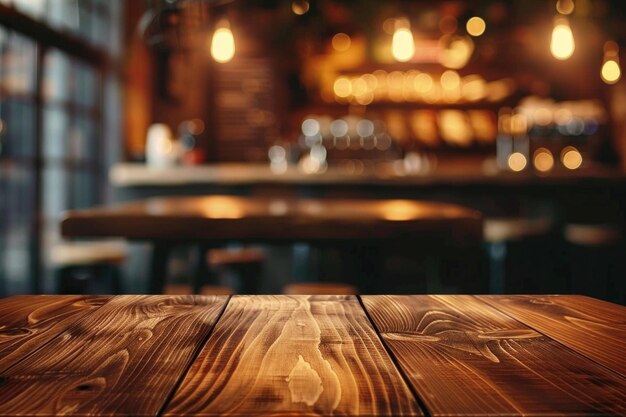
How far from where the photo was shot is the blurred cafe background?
3607mm

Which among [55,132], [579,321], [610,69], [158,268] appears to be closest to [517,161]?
[610,69]

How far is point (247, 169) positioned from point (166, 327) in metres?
3.90

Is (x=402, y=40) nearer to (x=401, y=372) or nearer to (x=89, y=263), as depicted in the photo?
(x=89, y=263)

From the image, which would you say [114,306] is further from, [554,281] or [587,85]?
[587,85]

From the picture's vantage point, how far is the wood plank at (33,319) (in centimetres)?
83

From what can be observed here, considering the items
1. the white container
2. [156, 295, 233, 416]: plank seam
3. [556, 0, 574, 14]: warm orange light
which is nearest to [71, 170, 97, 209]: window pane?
the white container

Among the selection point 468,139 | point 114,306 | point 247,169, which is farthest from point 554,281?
point 114,306

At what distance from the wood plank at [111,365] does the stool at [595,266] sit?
3541mm

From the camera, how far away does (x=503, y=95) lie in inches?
273

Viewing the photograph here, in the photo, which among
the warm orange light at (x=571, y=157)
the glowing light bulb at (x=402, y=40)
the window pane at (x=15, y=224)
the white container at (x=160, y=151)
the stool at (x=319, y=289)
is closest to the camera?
the stool at (x=319, y=289)

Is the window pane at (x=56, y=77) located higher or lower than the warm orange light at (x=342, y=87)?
lower

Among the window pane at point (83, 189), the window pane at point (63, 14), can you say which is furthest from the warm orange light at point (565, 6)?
the window pane at point (83, 189)

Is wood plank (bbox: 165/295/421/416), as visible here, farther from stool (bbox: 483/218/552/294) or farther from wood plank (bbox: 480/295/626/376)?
stool (bbox: 483/218/552/294)

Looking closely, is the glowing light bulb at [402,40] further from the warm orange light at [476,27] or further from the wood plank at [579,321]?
the wood plank at [579,321]
